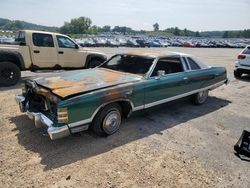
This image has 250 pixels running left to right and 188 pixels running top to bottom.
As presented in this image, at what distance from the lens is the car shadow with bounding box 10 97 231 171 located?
147 inches

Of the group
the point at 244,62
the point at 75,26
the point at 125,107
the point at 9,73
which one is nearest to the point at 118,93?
the point at 125,107

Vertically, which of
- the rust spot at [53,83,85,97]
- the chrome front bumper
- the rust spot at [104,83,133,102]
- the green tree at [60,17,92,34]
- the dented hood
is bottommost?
the chrome front bumper

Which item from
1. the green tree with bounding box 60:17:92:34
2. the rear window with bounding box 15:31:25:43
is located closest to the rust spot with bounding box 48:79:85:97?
the rear window with bounding box 15:31:25:43

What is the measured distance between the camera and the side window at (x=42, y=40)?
8258 mm

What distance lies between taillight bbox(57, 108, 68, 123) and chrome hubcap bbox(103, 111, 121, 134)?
0.82 metres

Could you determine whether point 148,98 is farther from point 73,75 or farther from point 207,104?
point 207,104

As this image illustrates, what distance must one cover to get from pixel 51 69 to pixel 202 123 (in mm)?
5974

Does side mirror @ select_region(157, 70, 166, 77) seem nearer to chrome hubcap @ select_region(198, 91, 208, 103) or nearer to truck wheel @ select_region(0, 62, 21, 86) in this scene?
chrome hubcap @ select_region(198, 91, 208, 103)

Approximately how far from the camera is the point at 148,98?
4.82m

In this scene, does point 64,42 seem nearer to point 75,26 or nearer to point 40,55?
point 40,55

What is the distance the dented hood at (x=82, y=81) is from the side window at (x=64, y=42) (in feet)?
13.2

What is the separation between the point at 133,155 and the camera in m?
3.82

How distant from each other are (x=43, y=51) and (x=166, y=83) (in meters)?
5.19

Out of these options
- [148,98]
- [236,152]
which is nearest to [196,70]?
[148,98]
